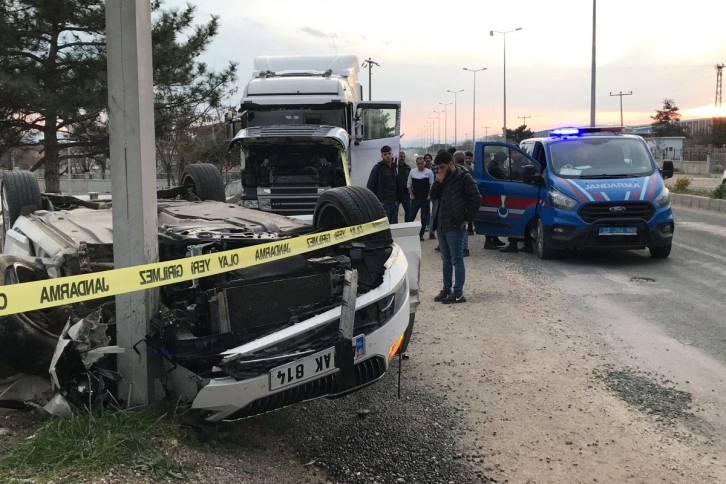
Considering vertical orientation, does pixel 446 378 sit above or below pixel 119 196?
below

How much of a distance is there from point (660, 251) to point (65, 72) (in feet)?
39.0

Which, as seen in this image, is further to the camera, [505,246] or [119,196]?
[505,246]

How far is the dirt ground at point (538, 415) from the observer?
3332 mm

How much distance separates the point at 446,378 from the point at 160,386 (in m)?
2.23

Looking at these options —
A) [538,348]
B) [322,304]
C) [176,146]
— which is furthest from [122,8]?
[176,146]

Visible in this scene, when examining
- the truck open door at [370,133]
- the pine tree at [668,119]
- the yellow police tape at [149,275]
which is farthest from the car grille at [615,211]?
the pine tree at [668,119]

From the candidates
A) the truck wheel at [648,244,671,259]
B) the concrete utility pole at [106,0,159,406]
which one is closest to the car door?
the truck wheel at [648,244,671,259]

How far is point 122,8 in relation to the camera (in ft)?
10.2

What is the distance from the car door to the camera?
1009 cm

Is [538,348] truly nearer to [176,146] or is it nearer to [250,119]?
[250,119]

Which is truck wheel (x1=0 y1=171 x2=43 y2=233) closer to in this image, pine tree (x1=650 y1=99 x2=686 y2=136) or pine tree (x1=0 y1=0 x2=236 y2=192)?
pine tree (x1=0 y1=0 x2=236 y2=192)

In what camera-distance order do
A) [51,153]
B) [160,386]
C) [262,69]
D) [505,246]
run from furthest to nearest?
[51,153], [262,69], [505,246], [160,386]

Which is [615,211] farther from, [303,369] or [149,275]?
[149,275]

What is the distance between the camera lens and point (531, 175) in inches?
390
